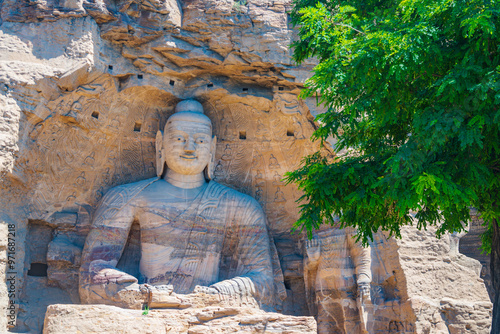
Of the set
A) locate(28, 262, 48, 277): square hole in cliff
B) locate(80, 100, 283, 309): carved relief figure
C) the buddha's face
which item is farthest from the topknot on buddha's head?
locate(28, 262, 48, 277): square hole in cliff

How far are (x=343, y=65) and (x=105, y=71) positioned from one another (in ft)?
14.5

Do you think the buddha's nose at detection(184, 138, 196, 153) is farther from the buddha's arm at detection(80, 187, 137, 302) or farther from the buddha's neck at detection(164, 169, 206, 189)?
the buddha's arm at detection(80, 187, 137, 302)

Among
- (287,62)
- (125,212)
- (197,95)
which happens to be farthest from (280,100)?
(125,212)

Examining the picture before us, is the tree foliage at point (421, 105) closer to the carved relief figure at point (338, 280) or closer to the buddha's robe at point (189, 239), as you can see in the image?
the carved relief figure at point (338, 280)

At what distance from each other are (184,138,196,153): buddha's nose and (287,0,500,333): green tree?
124 inches

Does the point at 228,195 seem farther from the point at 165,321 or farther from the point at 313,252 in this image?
the point at 165,321

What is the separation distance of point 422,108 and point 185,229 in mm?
4283

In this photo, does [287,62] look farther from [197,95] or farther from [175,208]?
[175,208]

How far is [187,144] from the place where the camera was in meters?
9.84

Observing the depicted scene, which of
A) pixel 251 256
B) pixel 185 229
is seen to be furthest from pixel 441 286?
pixel 185 229

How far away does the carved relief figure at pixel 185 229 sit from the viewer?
29.5 ft

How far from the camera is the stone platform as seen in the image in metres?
6.85

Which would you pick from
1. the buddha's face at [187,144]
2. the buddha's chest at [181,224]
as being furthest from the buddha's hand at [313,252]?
the buddha's face at [187,144]

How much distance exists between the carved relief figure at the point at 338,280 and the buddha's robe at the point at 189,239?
2.46ft
